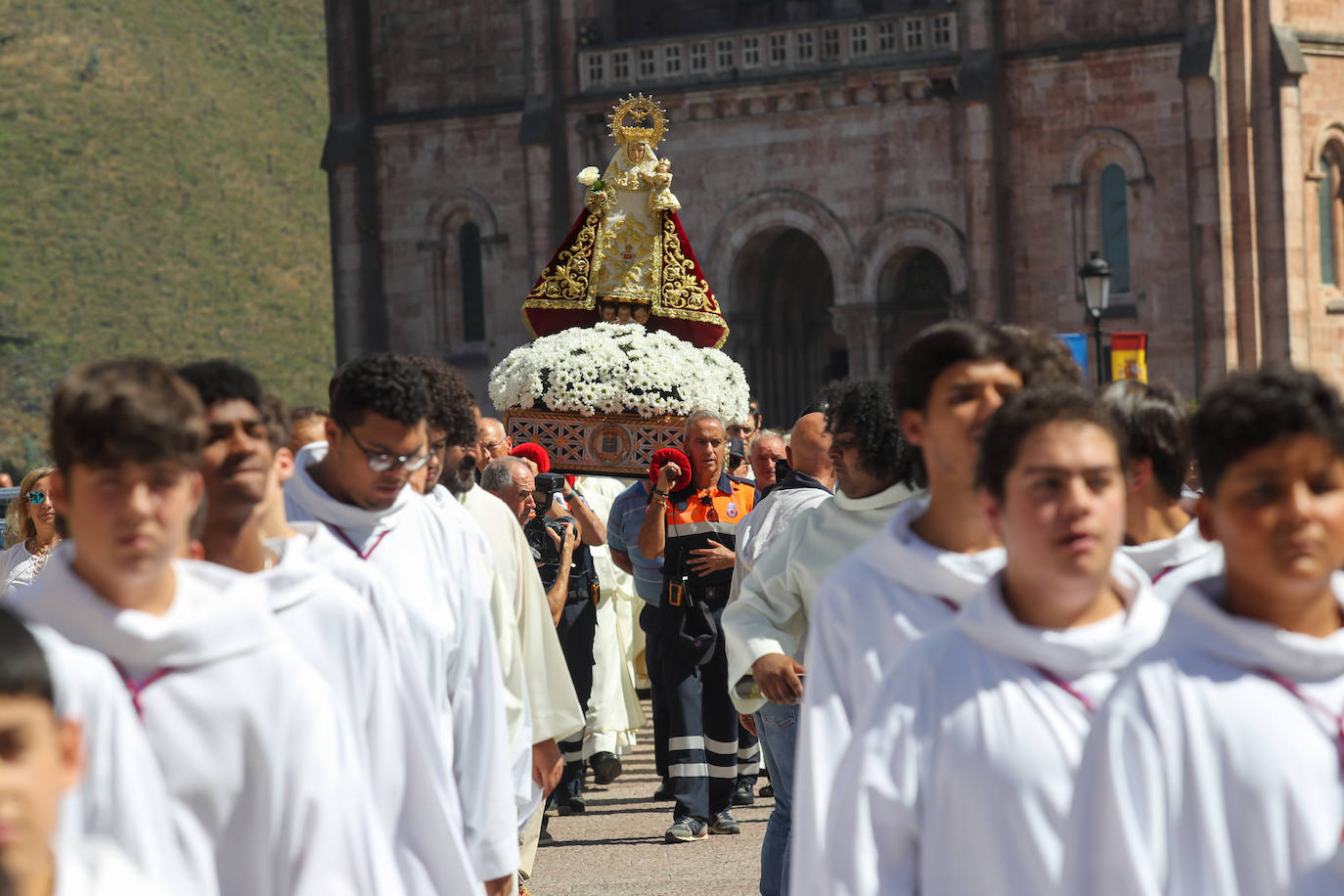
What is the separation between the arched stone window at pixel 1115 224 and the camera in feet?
101

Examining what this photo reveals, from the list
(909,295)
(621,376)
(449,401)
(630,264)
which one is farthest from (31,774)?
(909,295)

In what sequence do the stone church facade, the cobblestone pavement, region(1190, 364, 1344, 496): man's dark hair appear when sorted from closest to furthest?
region(1190, 364, 1344, 496): man's dark hair, the cobblestone pavement, the stone church facade

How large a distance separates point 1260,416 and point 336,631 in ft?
6.55

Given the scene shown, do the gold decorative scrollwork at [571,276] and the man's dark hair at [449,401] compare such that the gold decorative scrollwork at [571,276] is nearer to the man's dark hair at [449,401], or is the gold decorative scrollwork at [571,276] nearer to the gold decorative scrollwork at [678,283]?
the gold decorative scrollwork at [678,283]

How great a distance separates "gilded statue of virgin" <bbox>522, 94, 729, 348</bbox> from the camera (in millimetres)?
13133

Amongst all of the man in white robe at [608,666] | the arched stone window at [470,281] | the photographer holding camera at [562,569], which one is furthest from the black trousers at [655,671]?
the arched stone window at [470,281]

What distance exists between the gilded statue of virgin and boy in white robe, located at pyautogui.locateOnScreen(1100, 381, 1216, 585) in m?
7.95

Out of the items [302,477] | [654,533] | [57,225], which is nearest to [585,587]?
[654,533]

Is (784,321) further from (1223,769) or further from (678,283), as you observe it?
(1223,769)

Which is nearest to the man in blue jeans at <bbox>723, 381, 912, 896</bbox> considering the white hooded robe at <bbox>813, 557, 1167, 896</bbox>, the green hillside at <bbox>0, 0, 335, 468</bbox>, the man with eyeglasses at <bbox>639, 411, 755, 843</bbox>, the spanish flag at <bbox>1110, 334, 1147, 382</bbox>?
the white hooded robe at <bbox>813, 557, 1167, 896</bbox>

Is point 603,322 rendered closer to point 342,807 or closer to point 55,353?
point 342,807

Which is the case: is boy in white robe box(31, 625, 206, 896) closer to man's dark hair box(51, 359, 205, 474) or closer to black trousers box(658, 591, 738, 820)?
man's dark hair box(51, 359, 205, 474)

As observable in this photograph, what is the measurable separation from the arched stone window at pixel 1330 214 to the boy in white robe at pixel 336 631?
2800 centimetres

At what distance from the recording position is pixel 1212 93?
29312 mm
